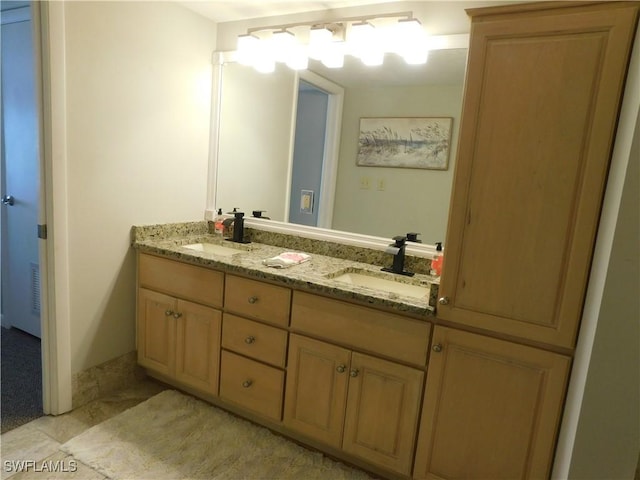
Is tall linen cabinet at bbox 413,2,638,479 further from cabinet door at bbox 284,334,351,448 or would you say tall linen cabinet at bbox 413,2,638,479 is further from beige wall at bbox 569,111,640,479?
cabinet door at bbox 284,334,351,448

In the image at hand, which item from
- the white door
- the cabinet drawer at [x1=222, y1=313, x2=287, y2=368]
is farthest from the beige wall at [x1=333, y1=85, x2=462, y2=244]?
the white door

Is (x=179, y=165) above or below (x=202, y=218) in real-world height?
above

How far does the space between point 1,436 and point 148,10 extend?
7.13 feet

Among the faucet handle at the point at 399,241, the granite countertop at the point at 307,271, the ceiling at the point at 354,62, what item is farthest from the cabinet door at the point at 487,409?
the ceiling at the point at 354,62

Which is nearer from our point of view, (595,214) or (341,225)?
(595,214)

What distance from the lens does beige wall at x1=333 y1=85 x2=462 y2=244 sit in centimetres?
192

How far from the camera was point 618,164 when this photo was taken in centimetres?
110

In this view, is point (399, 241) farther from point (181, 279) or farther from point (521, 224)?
point (181, 279)

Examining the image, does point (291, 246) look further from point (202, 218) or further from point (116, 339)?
point (116, 339)

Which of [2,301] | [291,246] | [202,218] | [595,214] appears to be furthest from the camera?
[2,301]

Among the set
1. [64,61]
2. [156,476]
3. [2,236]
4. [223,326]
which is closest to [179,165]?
[64,61]

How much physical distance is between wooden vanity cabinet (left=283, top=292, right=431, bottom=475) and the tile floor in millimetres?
909

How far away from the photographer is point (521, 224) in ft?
4.39

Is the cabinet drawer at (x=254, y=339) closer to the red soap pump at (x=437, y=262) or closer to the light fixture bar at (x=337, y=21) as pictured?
the red soap pump at (x=437, y=262)
